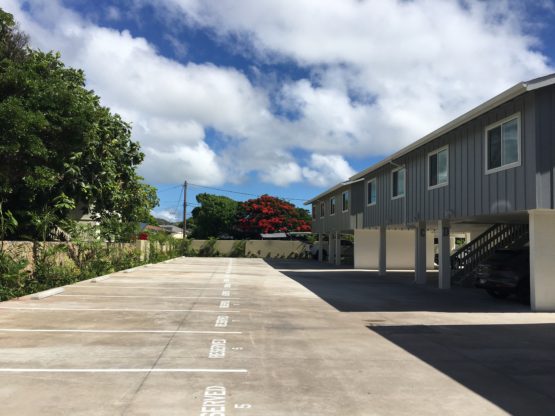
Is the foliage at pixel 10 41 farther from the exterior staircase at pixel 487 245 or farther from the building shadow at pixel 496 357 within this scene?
the exterior staircase at pixel 487 245

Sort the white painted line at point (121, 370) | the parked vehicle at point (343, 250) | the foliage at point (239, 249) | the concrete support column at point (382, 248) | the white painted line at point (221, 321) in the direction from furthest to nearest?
the foliage at point (239, 249), the parked vehicle at point (343, 250), the concrete support column at point (382, 248), the white painted line at point (221, 321), the white painted line at point (121, 370)

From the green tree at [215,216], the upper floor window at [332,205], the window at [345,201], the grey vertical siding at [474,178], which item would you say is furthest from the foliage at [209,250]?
the grey vertical siding at [474,178]

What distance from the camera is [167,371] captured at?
6445mm

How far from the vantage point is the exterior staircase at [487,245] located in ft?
67.9

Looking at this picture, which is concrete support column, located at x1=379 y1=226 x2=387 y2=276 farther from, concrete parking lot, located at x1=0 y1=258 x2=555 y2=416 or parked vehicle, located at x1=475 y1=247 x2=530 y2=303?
concrete parking lot, located at x1=0 y1=258 x2=555 y2=416

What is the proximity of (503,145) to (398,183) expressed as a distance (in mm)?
8722

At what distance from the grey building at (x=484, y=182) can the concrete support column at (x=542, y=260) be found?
23 mm

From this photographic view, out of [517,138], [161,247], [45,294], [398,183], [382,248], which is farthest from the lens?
[161,247]

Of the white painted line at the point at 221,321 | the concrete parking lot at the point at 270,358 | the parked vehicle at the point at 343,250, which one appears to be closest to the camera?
the concrete parking lot at the point at 270,358

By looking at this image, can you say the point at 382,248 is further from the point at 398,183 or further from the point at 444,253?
the point at 444,253

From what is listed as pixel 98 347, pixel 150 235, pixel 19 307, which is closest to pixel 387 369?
pixel 98 347

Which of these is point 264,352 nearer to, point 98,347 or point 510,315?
point 98,347

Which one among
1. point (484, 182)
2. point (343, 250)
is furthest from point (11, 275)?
point (343, 250)

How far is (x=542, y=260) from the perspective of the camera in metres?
12.7
